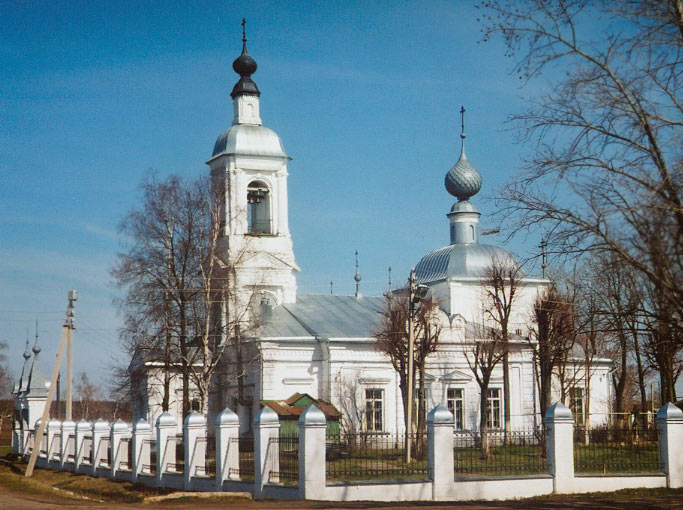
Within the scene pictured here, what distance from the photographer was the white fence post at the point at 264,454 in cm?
1825

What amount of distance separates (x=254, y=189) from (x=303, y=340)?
5437 mm

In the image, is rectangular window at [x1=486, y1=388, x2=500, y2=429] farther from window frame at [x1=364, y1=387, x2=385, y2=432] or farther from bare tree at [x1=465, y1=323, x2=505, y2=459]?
window frame at [x1=364, y1=387, x2=385, y2=432]

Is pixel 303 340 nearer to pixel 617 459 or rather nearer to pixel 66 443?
pixel 66 443

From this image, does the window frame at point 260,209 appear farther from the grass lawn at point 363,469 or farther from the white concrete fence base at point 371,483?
the grass lawn at point 363,469

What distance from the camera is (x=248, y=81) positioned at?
34.7 meters

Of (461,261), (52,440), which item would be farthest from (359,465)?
(461,261)

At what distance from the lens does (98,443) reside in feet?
86.6

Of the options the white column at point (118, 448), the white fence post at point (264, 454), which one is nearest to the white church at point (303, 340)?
the white column at point (118, 448)

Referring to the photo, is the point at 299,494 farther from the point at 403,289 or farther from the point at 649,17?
the point at 403,289

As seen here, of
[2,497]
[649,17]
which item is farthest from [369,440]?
[649,17]

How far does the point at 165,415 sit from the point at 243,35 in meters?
16.7

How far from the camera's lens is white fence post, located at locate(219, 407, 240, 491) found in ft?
64.0

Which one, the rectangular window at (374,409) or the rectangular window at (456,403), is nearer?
the rectangular window at (374,409)

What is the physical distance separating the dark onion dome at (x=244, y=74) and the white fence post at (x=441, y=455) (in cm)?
1870
